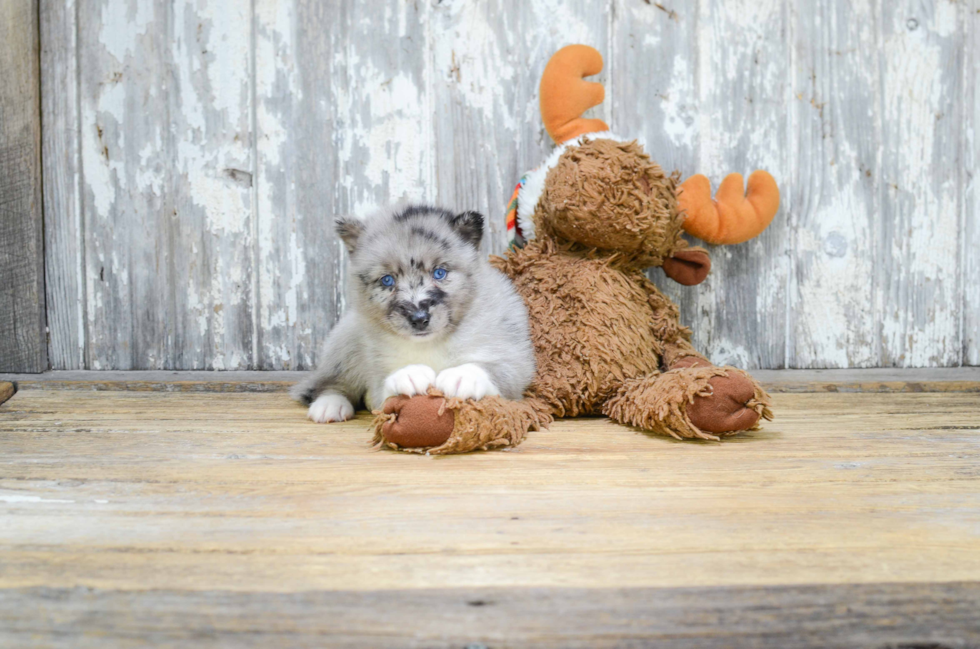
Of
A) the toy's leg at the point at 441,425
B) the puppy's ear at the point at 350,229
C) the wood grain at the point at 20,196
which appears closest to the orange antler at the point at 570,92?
the puppy's ear at the point at 350,229

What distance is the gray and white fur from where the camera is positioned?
148 centimetres

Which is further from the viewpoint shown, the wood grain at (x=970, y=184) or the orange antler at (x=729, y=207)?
the wood grain at (x=970, y=184)

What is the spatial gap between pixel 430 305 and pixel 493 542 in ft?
2.40

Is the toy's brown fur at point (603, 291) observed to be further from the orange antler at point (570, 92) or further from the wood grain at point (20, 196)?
the wood grain at point (20, 196)

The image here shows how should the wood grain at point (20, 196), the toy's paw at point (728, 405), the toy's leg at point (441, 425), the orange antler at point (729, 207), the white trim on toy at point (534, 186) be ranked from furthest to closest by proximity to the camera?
the wood grain at point (20, 196), the orange antler at point (729, 207), the white trim on toy at point (534, 186), the toy's paw at point (728, 405), the toy's leg at point (441, 425)

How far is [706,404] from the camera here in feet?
4.54

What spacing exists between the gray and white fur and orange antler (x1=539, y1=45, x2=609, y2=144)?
517 millimetres

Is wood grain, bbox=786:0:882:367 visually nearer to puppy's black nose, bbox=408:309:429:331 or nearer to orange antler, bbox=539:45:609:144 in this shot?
orange antler, bbox=539:45:609:144

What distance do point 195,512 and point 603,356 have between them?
3.45 feet

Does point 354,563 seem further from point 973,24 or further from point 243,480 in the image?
point 973,24

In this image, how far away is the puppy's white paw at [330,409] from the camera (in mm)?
1639

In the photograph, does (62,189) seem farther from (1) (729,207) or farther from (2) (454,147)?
(1) (729,207)

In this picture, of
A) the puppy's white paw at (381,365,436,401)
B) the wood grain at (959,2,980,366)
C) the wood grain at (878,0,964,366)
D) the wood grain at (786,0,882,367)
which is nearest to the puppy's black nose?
the puppy's white paw at (381,365,436,401)

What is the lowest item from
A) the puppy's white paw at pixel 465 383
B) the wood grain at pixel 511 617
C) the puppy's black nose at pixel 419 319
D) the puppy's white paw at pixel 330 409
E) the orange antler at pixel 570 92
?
the wood grain at pixel 511 617
